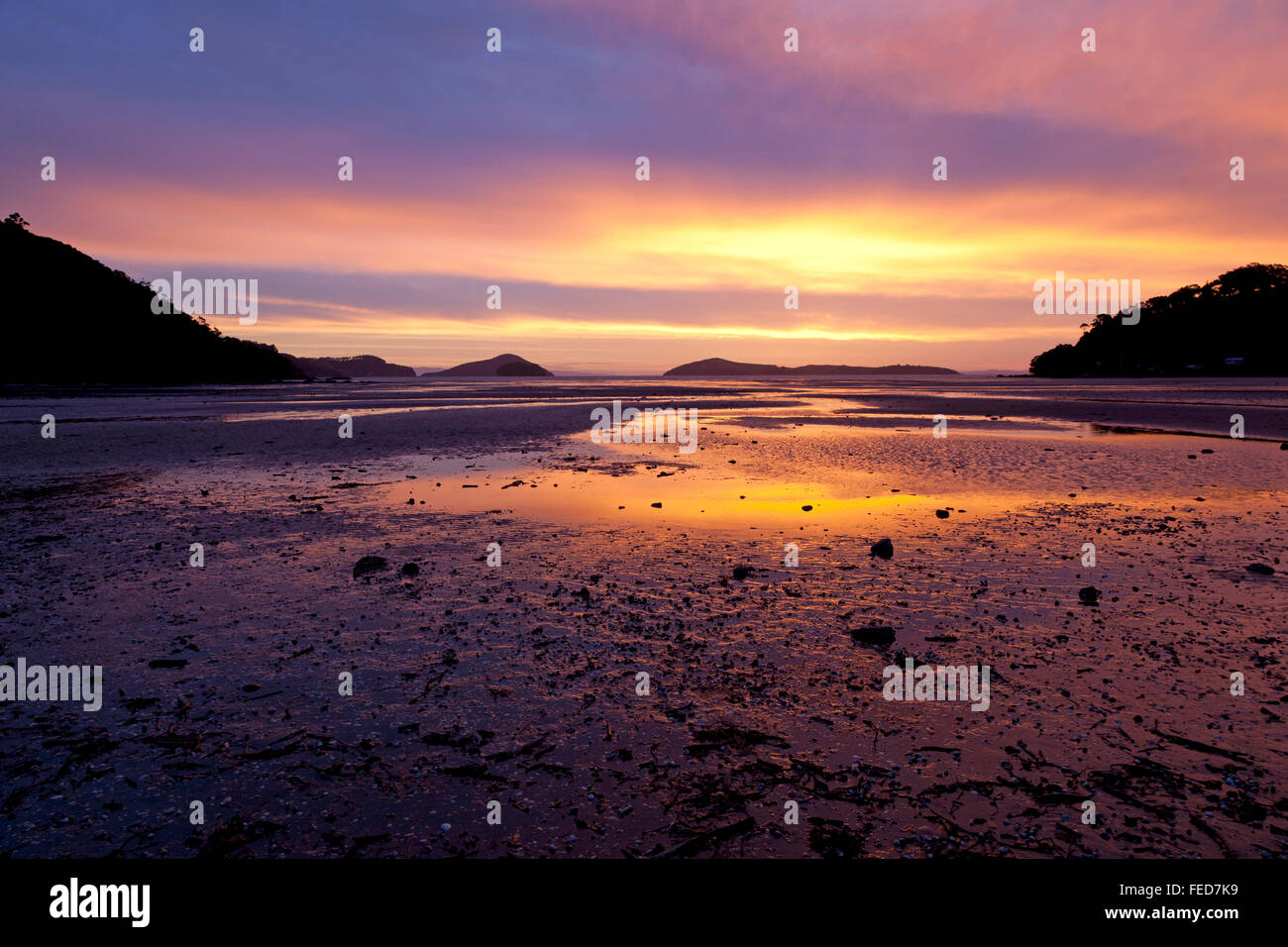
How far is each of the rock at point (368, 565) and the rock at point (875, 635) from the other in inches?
202

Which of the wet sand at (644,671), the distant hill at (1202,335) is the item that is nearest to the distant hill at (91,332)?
the wet sand at (644,671)

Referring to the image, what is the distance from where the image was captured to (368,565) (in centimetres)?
698

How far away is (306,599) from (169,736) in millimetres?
2427

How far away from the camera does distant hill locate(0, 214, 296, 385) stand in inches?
2876

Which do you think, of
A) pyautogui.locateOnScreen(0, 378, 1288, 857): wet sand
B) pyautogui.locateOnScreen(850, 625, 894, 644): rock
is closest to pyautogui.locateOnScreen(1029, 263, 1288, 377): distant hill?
pyautogui.locateOnScreen(0, 378, 1288, 857): wet sand

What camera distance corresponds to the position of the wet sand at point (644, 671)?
9.62 ft

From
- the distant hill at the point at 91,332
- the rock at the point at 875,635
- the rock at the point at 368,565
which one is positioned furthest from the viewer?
the distant hill at the point at 91,332

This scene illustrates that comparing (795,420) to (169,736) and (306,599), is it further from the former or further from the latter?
(169,736)

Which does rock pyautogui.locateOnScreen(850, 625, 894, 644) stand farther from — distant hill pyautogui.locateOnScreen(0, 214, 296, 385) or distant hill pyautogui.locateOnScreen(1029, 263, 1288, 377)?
distant hill pyautogui.locateOnScreen(1029, 263, 1288, 377)

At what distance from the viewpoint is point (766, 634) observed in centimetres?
517

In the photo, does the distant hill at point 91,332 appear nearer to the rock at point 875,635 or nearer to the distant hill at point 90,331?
the distant hill at point 90,331

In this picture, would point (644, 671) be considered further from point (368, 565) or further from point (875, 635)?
point (368, 565)

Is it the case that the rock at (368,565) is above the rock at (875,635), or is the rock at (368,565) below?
above
